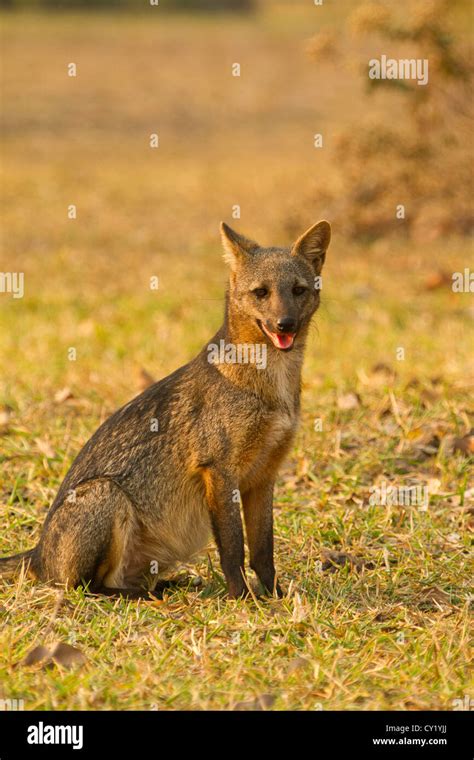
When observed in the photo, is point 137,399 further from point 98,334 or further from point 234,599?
point 98,334

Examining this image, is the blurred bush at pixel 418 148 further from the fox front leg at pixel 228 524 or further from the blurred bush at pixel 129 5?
the blurred bush at pixel 129 5

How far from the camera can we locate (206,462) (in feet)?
15.5

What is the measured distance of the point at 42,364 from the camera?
8336mm

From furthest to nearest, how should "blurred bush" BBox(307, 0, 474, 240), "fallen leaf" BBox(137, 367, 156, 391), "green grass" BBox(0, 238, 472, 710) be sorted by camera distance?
"blurred bush" BBox(307, 0, 474, 240)
"fallen leaf" BBox(137, 367, 156, 391)
"green grass" BBox(0, 238, 472, 710)

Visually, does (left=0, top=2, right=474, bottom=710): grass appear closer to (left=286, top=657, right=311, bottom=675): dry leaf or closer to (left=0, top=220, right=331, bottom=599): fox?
(left=286, top=657, right=311, bottom=675): dry leaf

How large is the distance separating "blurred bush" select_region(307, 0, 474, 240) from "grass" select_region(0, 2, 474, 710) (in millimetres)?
399

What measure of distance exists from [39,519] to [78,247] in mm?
7412

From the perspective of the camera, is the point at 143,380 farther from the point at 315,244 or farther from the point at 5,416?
the point at 315,244

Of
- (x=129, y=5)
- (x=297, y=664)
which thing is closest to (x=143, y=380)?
(x=297, y=664)

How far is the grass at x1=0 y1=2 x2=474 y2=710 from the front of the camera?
13.4 feet

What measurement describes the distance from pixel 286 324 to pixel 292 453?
189 cm

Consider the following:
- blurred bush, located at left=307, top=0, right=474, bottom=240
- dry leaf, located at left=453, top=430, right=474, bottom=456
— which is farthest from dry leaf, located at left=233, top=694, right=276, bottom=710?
blurred bush, located at left=307, top=0, right=474, bottom=240

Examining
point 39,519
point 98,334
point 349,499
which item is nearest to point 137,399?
Result: point 39,519

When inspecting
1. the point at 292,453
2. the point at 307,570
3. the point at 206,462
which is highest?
the point at 292,453
